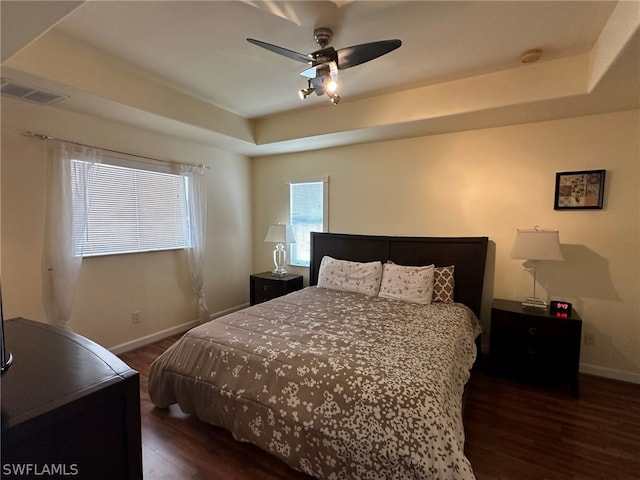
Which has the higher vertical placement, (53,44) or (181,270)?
(53,44)

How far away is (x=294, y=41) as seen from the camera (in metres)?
2.20

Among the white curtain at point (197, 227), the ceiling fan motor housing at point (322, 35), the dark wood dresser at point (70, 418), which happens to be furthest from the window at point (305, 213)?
the dark wood dresser at point (70, 418)

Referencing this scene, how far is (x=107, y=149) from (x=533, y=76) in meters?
3.97

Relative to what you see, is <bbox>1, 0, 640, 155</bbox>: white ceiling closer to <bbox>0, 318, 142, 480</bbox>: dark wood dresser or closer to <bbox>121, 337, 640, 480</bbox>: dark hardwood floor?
<bbox>0, 318, 142, 480</bbox>: dark wood dresser

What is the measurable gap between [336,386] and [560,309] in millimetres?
2335

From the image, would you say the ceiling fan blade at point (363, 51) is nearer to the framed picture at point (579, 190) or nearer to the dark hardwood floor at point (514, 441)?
the framed picture at point (579, 190)

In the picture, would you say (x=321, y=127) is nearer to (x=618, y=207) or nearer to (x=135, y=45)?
(x=135, y=45)

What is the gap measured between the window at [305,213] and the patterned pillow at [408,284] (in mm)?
1310

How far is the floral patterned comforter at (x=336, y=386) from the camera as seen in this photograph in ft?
4.69

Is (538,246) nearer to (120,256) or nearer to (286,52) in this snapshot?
(286,52)

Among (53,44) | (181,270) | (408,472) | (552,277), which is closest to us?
(408,472)

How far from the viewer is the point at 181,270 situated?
3855mm

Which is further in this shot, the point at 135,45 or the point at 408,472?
the point at 135,45

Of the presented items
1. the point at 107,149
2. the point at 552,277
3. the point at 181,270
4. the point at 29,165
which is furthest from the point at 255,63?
the point at 552,277
